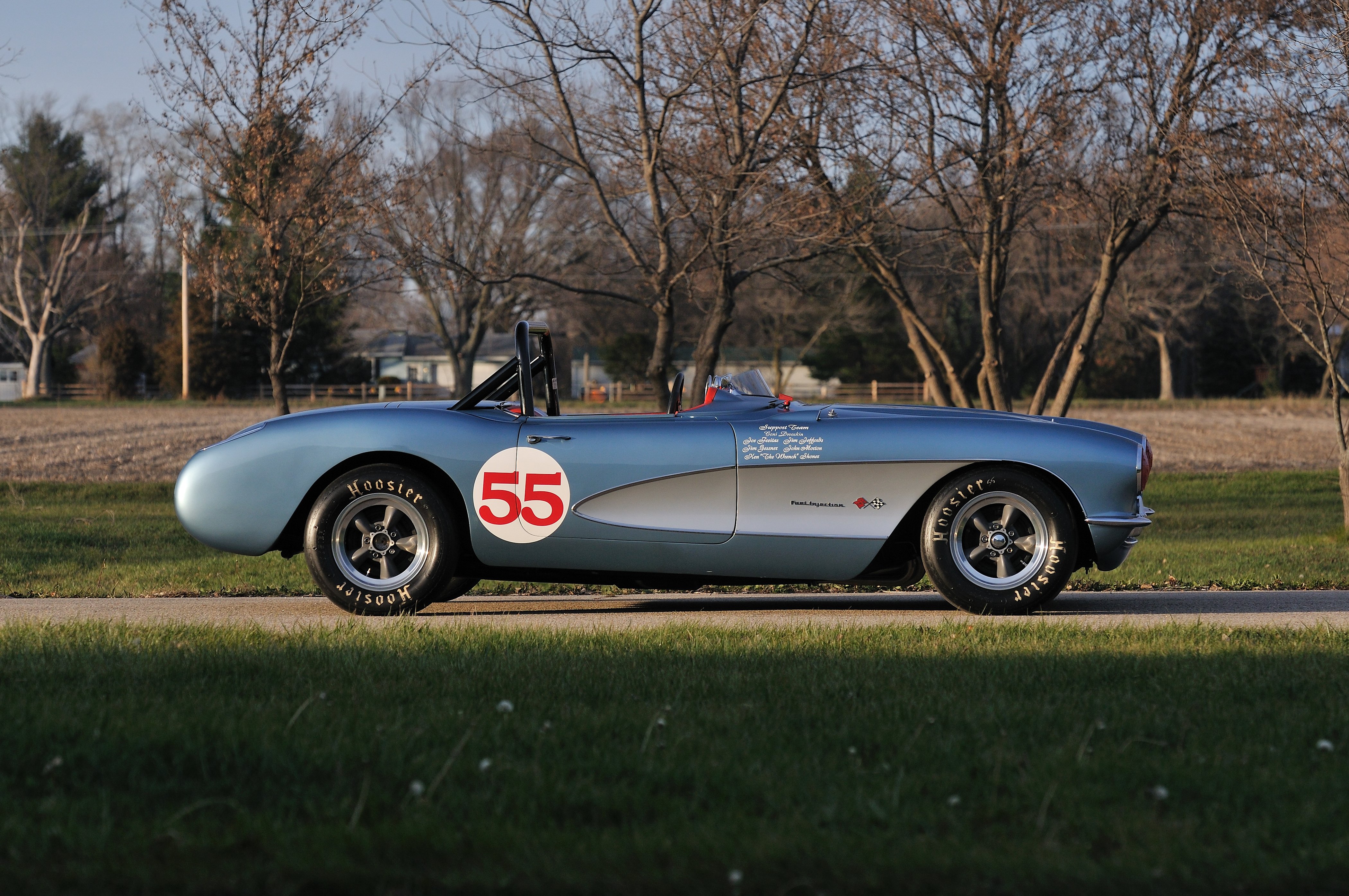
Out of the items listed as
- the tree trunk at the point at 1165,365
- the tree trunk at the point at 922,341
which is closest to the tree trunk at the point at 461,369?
the tree trunk at the point at 1165,365

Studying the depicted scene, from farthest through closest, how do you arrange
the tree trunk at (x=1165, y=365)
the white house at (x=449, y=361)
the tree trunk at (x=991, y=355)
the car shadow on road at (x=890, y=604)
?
1. the white house at (x=449, y=361)
2. the tree trunk at (x=1165, y=365)
3. the tree trunk at (x=991, y=355)
4. the car shadow on road at (x=890, y=604)

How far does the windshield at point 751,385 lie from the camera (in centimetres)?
671

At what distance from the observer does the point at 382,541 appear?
21.0 ft

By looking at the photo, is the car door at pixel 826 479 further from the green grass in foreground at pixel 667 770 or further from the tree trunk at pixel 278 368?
the tree trunk at pixel 278 368

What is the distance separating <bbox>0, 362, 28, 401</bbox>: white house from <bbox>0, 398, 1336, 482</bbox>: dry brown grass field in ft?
93.7

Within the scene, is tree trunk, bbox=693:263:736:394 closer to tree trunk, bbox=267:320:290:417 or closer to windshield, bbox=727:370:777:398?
tree trunk, bbox=267:320:290:417

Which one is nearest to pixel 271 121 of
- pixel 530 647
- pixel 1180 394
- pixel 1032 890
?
pixel 530 647

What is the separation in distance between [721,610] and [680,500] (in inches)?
43.3

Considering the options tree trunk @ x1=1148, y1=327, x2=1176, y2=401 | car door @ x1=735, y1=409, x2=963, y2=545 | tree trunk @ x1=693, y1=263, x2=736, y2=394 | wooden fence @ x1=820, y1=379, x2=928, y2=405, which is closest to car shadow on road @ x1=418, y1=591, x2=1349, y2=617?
car door @ x1=735, y1=409, x2=963, y2=545

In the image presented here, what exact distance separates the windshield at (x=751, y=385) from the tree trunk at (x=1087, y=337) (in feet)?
32.3

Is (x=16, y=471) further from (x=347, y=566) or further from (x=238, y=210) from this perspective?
(x=347, y=566)

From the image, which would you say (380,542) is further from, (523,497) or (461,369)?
(461,369)

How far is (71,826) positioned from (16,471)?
17699 millimetres

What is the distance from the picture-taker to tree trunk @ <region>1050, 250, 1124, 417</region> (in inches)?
621
